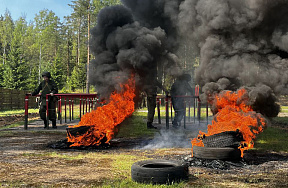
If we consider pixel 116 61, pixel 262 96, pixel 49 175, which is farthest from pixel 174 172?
pixel 116 61

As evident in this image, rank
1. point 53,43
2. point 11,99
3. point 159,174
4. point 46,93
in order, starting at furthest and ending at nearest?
point 53,43 → point 11,99 → point 46,93 → point 159,174

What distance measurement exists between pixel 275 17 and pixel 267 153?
3.53 meters

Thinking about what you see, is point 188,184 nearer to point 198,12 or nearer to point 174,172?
point 174,172

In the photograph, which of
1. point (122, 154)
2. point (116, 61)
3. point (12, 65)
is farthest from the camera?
point (12, 65)

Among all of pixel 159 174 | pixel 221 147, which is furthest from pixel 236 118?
pixel 159 174

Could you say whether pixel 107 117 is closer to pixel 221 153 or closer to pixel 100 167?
pixel 100 167

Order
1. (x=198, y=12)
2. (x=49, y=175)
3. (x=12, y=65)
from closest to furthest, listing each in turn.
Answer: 1. (x=49, y=175)
2. (x=198, y=12)
3. (x=12, y=65)

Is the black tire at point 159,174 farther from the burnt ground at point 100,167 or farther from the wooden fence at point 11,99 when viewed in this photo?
the wooden fence at point 11,99

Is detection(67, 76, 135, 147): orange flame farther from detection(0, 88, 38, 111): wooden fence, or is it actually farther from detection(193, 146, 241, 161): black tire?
detection(0, 88, 38, 111): wooden fence

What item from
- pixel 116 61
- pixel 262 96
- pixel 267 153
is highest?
pixel 116 61

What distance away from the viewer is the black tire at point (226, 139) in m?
6.42

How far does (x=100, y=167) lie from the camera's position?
5766 millimetres

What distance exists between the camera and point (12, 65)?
4269 cm

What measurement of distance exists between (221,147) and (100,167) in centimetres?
257
